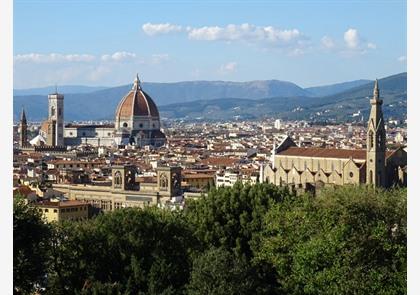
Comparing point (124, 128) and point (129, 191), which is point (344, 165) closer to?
point (129, 191)

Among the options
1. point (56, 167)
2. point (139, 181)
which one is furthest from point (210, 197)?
point (56, 167)

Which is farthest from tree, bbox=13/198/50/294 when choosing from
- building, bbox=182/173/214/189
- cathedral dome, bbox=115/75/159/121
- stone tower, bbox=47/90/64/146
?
cathedral dome, bbox=115/75/159/121

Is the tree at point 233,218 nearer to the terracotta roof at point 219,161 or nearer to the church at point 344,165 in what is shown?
the church at point 344,165

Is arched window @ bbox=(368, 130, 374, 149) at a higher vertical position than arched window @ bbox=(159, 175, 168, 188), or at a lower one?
higher

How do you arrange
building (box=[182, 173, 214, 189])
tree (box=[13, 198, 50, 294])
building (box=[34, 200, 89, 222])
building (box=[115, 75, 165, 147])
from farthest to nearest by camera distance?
building (box=[115, 75, 165, 147])
building (box=[182, 173, 214, 189])
building (box=[34, 200, 89, 222])
tree (box=[13, 198, 50, 294])

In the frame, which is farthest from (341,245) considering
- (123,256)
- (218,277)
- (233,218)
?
(233,218)

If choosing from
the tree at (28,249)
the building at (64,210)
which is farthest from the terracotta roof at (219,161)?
the tree at (28,249)

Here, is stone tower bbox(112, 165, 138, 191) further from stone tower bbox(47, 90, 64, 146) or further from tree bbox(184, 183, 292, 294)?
stone tower bbox(47, 90, 64, 146)
